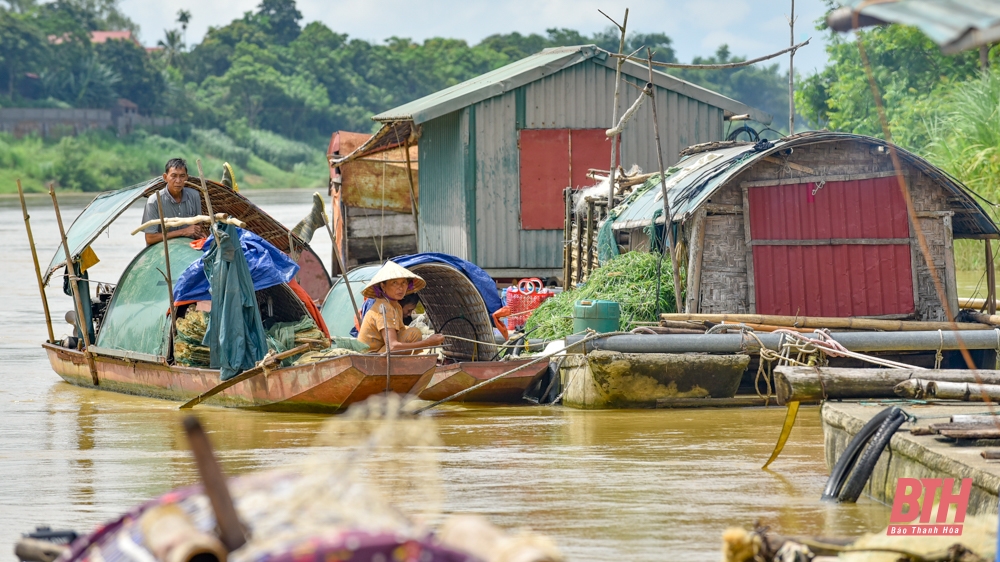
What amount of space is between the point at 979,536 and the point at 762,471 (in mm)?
3258

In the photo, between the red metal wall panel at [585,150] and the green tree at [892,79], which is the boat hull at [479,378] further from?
the green tree at [892,79]

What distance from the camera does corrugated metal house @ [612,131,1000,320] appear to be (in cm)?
1254

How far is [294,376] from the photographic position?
37.7 ft

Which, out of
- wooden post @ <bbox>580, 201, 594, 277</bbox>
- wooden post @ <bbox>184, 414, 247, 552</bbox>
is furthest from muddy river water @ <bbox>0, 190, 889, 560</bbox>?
wooden post @ <bbox>184, 414, 247, 552</bbox>

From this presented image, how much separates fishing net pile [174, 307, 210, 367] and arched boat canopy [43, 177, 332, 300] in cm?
122

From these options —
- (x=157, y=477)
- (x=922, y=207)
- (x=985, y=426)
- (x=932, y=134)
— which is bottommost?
(x=157, y=477)

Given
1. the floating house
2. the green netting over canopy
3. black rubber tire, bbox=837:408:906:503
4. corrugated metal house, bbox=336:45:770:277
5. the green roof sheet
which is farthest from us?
the floating house

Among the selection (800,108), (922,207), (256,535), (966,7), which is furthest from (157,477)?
(800,108)

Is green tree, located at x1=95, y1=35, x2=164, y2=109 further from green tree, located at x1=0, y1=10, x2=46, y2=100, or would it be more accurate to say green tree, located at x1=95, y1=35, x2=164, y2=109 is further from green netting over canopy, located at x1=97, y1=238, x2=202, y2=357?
green netting over canopy, located at x1=97, y1=238, x2=202, y2=357

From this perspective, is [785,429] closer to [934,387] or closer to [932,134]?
[934,387]

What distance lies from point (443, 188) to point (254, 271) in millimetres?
6726

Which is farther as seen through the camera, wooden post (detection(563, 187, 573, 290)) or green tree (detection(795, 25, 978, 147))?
green tree (detection(795, 25, 978, 147))

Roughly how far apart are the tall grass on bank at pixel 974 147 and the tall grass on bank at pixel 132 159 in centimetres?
5126

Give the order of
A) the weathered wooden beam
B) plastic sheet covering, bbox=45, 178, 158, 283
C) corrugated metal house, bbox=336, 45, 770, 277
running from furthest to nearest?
corrugated metal house, bbox=336, 45, 770, 277 < plastic sheet covering, bbox=45, 178, 158, 283 < the weathered wooden beam
